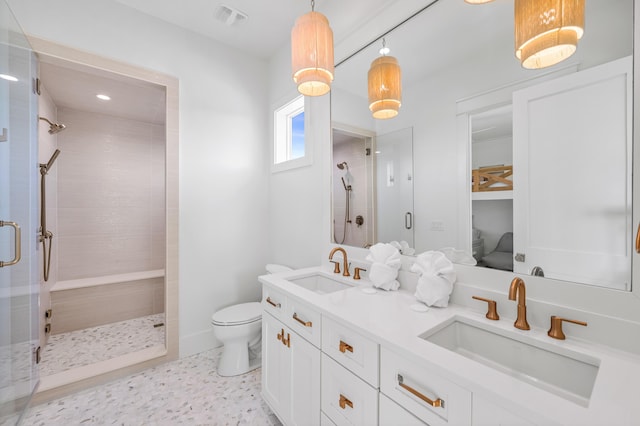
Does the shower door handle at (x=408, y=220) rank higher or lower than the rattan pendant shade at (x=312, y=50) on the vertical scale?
lower

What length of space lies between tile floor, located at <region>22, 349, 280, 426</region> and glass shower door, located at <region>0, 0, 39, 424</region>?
0.23m

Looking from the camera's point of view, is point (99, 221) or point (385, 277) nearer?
point (385, 277)

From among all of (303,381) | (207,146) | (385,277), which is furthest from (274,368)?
(207,146)

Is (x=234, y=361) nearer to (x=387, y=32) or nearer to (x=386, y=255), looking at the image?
(x=386, y=255)

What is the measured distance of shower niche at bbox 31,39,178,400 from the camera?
6.87 feet

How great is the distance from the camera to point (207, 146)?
2.35 m

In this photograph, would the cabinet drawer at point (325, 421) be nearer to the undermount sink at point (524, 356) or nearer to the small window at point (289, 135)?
the undermount sink at point (524, 356)

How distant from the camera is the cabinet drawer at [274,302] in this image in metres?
1.42

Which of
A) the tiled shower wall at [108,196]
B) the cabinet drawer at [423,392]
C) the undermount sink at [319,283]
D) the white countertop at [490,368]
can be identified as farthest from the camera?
the tiled shower wall at [108,196]

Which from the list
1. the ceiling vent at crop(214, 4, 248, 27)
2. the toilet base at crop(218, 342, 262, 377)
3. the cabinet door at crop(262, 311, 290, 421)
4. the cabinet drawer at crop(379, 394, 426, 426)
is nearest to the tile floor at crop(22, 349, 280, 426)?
the toilet base at crop(218, 342, 262, 377)

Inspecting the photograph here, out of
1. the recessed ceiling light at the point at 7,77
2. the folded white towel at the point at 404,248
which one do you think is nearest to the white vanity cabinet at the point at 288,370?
the folded white towel at the point at 404,248

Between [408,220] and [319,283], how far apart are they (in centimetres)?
78

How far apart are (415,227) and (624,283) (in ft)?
2.45

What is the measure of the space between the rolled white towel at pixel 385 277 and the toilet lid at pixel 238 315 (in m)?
1.13
